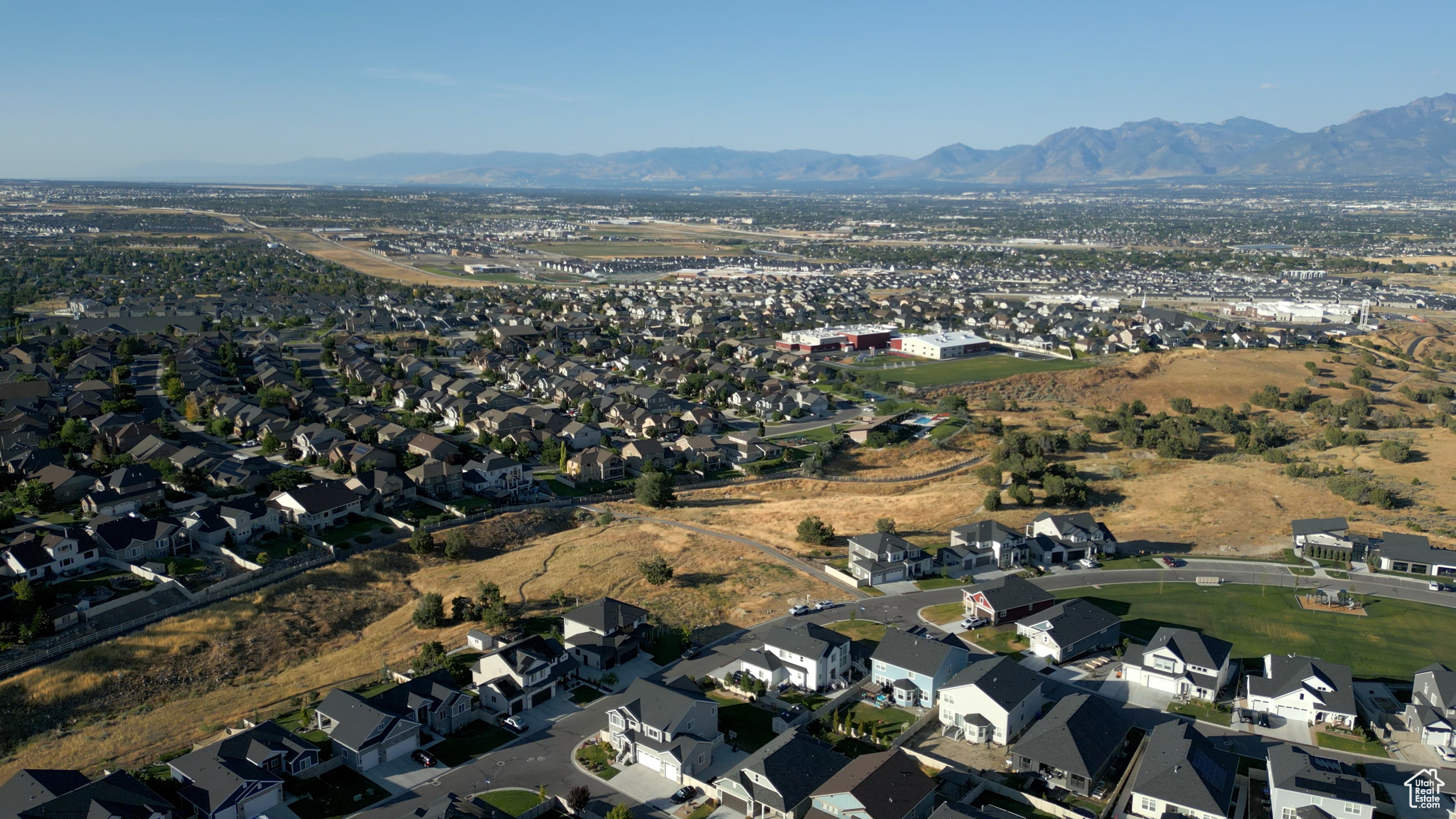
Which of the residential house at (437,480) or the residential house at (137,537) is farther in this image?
the residential house at (437,480)

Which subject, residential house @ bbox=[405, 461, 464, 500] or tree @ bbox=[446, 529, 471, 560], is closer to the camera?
tree @ bbox=[446, 529, 471, 560]

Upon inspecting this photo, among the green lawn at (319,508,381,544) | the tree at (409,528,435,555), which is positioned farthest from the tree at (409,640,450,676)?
the green lawn at (319,508,381,544)

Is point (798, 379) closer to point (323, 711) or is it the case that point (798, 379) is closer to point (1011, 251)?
point (323, 711)

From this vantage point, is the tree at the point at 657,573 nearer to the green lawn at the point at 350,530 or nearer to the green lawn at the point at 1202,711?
A: the green lawn at the point at 350,530

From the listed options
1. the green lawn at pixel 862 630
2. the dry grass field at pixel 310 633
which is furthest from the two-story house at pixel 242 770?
the green lawn at pixel 862 630

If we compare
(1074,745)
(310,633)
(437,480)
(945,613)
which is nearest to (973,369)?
(437,480)

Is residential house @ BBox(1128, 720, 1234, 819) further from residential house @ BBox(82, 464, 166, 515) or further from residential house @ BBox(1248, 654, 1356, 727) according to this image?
residential house @ BBox(82, 464, 166, 515)
